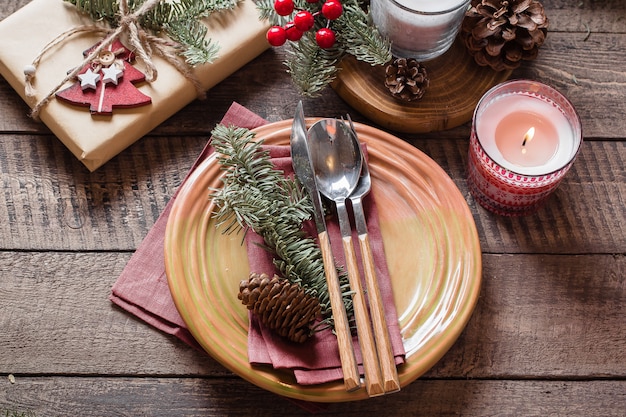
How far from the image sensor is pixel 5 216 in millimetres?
907

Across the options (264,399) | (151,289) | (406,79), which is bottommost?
(264,399)

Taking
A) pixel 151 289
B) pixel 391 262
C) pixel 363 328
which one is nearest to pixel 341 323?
pixel 363 328

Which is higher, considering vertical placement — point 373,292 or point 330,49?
point 330,49

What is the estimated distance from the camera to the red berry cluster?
86 centimetres

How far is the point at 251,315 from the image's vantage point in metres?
0.79

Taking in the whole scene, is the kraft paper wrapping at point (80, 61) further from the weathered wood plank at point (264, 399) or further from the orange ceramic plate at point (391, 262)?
the weathered wood plank at point (264, 399)

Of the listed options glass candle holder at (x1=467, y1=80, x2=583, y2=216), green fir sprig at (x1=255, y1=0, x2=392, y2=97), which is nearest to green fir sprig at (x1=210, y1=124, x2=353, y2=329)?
green fir sprig at (x1=255, y1=0, x2=392, y2=97)

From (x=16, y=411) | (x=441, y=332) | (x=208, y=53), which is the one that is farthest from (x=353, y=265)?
(x=16, y=411)

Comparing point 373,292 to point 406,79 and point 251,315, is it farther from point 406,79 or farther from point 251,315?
point 406,79

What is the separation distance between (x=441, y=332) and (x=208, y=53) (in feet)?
1.51

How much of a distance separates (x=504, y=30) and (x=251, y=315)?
0.49 m

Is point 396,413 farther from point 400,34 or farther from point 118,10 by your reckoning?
point 118,10

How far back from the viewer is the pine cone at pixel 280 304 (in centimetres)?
→ 75

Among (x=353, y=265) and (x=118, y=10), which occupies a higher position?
(x=118, y=10)
